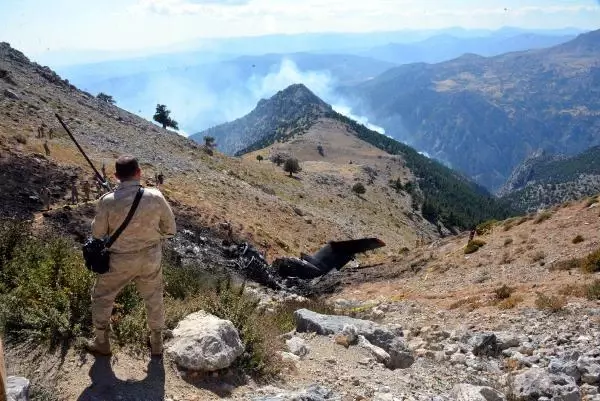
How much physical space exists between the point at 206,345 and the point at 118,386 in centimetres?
121

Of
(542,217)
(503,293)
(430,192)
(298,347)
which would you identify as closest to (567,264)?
(503,293)

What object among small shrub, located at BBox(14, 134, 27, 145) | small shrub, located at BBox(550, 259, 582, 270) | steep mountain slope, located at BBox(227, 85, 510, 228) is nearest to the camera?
small shrub, located at BBox(550, 259, 582, 270)

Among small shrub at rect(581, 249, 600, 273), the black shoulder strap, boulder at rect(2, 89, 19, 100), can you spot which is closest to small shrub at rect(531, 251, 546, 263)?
small shrub at rect(581, 249, 600, 273)

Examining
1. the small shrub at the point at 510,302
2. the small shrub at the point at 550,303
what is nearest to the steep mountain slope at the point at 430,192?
the small shrub at the point at 510,302

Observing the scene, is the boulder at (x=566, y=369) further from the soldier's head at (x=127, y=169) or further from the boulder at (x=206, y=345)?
the soldier's head at (x=127, y=169)

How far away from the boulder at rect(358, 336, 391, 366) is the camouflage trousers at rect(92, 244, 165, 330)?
400 centimetres

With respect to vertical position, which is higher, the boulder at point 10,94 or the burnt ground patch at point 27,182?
the boulder at point 10,94

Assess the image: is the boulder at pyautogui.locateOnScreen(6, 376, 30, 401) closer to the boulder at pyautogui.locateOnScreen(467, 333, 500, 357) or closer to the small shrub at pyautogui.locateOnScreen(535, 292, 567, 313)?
the boulder at pyautogui.locateOnScreen(467, 333, 500, 357)

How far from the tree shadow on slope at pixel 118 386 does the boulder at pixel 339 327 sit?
399cm

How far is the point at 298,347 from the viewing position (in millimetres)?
8406

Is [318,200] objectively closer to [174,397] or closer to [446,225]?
[446,225]

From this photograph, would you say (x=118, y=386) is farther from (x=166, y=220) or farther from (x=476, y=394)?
(x=476, y=394)

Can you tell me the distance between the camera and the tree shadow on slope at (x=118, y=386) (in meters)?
5.71

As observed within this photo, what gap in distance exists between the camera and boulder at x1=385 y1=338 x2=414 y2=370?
8.88 meters
